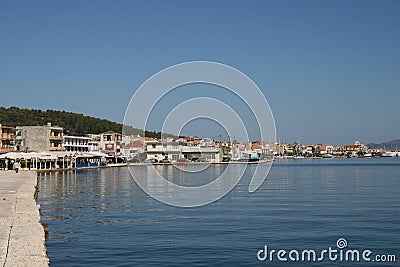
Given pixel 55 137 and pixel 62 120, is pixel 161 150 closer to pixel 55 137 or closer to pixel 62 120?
pixel 62 120

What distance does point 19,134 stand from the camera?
94.3 m

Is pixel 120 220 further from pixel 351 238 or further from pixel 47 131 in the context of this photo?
pixel 47 131

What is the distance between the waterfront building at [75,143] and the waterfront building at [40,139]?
7.68 metres

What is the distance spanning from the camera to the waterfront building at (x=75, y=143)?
10106 cm

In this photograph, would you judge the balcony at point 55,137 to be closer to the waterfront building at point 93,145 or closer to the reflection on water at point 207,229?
the waterfront building at point 93,145

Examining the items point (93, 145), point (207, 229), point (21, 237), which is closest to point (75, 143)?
point (93, 145)

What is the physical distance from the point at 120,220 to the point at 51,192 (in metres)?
16.1

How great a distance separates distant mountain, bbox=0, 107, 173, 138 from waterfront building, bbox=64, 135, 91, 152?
20.8m

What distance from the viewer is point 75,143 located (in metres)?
106

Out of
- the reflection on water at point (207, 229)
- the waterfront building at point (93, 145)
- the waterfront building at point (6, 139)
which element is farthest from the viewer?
the waterfront building at point (93, 145)

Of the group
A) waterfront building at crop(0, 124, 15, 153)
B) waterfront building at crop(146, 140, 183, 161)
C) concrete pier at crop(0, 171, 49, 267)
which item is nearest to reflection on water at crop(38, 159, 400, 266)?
concrete pier at crop(0, 171, 49, 267)

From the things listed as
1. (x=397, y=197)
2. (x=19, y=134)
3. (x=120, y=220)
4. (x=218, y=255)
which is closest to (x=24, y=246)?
(x=218, y=255)

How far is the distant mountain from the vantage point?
13738 centimetres

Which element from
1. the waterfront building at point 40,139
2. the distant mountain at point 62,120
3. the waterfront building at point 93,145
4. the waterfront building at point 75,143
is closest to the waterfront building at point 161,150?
the distant mountain at point 62,120
